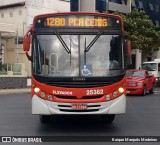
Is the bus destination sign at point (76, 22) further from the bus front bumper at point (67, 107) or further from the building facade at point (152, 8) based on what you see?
the building facade at point (152, 8)

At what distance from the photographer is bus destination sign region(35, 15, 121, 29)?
1081 cm

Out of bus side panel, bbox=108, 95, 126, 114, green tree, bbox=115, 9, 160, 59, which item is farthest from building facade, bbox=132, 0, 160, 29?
bus side panel, bbox=108, 95, 126, 114

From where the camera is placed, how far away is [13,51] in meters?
36.5

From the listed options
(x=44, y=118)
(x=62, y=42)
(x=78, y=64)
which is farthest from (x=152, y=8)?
(x=78, y=64)

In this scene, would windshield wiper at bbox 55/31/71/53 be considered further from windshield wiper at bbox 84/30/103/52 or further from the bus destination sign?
windshield wiper at bbox 84/30/103/52

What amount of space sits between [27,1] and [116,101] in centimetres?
2879

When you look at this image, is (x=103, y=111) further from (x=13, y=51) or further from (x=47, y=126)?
(x=13, y=51)

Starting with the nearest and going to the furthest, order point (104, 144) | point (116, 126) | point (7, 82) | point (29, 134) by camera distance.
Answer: point (104, 144)
point (29, 134)
point (116, 126)
point (7, 82)

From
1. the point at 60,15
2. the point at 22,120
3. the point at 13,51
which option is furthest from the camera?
the point at 13,51

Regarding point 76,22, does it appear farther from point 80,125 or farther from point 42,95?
point 80,125

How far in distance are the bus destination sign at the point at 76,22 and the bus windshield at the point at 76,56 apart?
28 cm

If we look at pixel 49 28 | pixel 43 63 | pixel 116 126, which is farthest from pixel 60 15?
pixel 116 126

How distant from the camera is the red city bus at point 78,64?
1031 centimetres

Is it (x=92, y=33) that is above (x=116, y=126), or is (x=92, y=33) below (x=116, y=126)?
above
